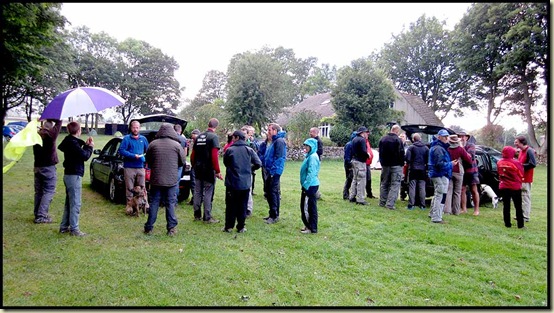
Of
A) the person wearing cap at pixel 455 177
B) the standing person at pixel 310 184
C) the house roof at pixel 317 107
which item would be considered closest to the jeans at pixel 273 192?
the standing person at pixel 310 184

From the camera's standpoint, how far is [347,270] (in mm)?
4551

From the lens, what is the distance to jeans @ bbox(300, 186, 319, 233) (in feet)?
20.1

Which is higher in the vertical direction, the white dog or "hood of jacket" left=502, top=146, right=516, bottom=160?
A: "hood of jacket" left=502, top=146, right=516, bottom=160

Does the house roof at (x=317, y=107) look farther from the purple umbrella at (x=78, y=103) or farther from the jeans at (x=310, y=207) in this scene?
the purple umbrella at (x=78, y=103)

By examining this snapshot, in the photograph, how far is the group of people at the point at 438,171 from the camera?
289 inches

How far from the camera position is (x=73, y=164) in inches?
210

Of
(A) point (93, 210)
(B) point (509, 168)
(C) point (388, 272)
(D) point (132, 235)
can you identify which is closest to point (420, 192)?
(B) point (509, 168)

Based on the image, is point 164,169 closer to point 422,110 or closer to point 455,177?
point 455,177

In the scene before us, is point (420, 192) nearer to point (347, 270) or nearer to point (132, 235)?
point (347, 270)

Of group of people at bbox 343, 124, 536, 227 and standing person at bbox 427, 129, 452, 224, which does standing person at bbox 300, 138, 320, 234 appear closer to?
group of people at bbox 343, 124, 536, 227

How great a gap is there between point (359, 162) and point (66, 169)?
6.21 meters

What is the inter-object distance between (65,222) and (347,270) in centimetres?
437

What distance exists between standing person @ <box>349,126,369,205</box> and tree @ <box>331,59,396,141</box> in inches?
640

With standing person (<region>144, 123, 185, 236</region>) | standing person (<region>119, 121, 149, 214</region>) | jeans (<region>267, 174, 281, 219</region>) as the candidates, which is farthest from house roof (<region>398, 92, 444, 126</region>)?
standing person (<region>144, 123, 185, 236</region>)
